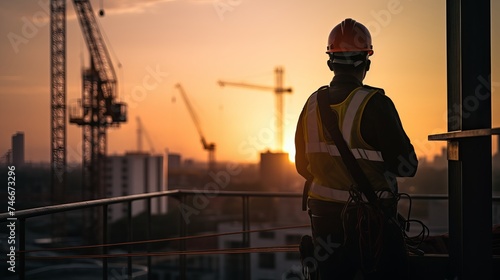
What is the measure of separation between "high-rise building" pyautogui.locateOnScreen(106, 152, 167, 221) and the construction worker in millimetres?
98774

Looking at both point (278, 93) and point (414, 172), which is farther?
point (278, 93)

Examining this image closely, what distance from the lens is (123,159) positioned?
109500 mm

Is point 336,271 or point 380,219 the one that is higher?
point 380,219

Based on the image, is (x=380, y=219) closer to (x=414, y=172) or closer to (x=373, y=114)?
(x=414, y=172)

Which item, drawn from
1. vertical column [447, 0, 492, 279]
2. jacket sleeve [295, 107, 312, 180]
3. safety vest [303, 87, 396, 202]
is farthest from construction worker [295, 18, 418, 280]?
vertical column [447, 0, 492, 279]

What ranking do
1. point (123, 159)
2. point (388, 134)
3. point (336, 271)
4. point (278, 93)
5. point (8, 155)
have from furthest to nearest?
point (123, 159) < point (278, 93) < point (8, 155) < point (336, 271) < point (388, 134)

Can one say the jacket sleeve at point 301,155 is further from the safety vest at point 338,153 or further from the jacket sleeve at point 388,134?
the jacket sleeve at point 388,134

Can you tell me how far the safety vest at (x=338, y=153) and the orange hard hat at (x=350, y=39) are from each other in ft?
1.06

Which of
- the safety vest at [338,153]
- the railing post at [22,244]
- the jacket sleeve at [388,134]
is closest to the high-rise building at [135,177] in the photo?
the railing post at [22,244]

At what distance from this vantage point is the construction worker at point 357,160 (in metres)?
3.99

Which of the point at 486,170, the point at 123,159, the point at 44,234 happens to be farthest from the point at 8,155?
the point at 123,159

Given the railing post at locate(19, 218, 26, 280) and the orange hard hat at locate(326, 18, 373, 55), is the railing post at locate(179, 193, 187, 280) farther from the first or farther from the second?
the orange hard hat at locate(326, 18, 373, 55)

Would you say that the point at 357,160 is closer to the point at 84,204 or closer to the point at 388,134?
the point at 388,134

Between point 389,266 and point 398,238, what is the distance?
0.58 feet
